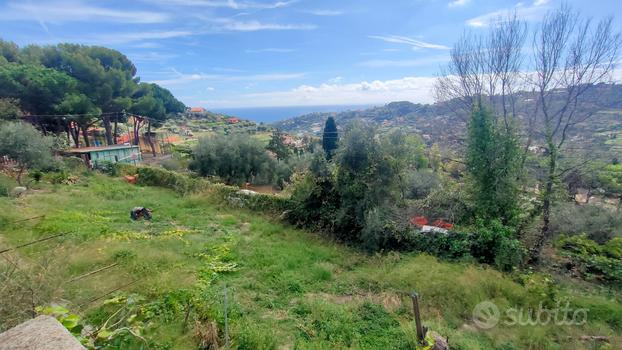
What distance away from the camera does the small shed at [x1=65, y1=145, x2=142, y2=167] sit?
19.2 meters

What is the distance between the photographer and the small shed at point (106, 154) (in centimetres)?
1917

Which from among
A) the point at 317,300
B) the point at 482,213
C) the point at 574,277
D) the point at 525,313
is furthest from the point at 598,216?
the point at 317,300

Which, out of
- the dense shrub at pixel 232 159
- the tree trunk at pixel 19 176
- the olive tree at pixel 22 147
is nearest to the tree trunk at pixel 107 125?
the dense shrub at pixel 232 159

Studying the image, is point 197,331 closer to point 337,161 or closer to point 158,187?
point 337,161

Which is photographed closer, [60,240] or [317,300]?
[317,300]

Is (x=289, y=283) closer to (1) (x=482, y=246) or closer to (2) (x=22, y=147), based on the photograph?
(1) (x=482, y=246)

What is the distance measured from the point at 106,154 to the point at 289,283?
69.2 feet

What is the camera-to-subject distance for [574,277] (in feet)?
23.0

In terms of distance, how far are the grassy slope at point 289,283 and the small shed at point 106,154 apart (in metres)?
11.2

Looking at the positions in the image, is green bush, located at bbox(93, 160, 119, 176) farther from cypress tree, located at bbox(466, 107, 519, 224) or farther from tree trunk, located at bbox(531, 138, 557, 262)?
tree trunk, located at bbox(531, 138, 557, 262)

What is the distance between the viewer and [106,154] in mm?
21078

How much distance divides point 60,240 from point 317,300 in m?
6.11

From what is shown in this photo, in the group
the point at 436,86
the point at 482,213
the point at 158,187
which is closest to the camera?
the point at 482,213

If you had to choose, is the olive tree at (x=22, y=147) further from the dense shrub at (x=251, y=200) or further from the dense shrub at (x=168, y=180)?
the dense shrub at (x=251, y=200)
